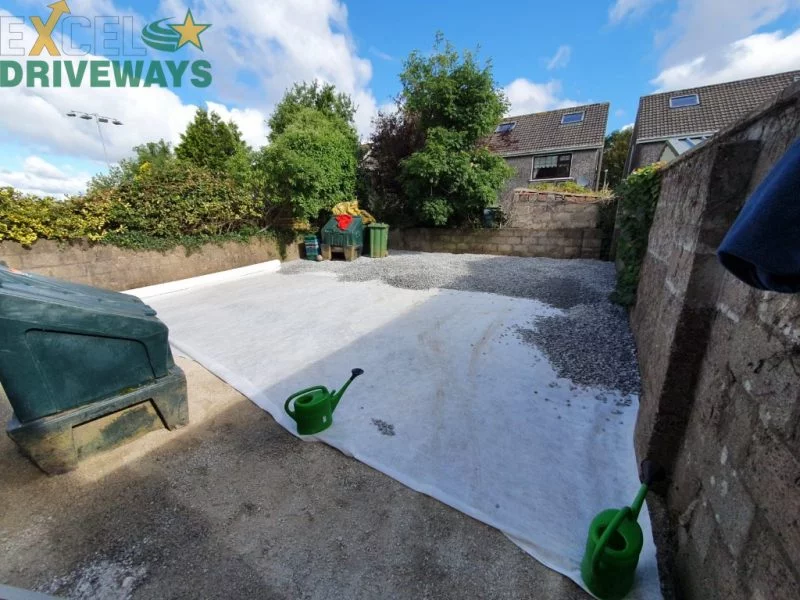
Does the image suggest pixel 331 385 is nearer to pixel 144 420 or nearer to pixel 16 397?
pixel 144 420

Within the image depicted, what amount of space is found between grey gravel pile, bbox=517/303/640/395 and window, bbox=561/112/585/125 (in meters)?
14.3

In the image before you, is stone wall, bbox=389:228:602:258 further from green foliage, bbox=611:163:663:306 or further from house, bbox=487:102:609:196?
house, bbox=487:102:609:196

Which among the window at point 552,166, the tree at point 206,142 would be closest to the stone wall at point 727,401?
the window at point 552,166

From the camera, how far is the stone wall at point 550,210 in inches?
303

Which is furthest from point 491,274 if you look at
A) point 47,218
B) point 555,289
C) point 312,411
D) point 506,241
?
point 47,218

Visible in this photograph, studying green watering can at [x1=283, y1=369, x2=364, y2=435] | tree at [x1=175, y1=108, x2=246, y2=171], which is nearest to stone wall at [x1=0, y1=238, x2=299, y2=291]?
green watering can at [x1=283, y1=369, x2=364, y2=435]

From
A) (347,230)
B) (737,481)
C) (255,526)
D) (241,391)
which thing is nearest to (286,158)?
(347,230)

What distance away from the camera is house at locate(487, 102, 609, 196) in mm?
13656

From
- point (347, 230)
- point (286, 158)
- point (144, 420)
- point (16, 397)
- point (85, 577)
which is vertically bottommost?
point (85, 577)

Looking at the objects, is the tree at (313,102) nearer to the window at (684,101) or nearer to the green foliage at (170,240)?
the green foliage at (170,240)

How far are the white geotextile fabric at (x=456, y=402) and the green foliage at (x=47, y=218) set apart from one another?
1.66 metres

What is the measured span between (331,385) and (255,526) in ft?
4.10

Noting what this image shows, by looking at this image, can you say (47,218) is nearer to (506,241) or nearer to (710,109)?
(506,241)

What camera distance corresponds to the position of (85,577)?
1.30 m
